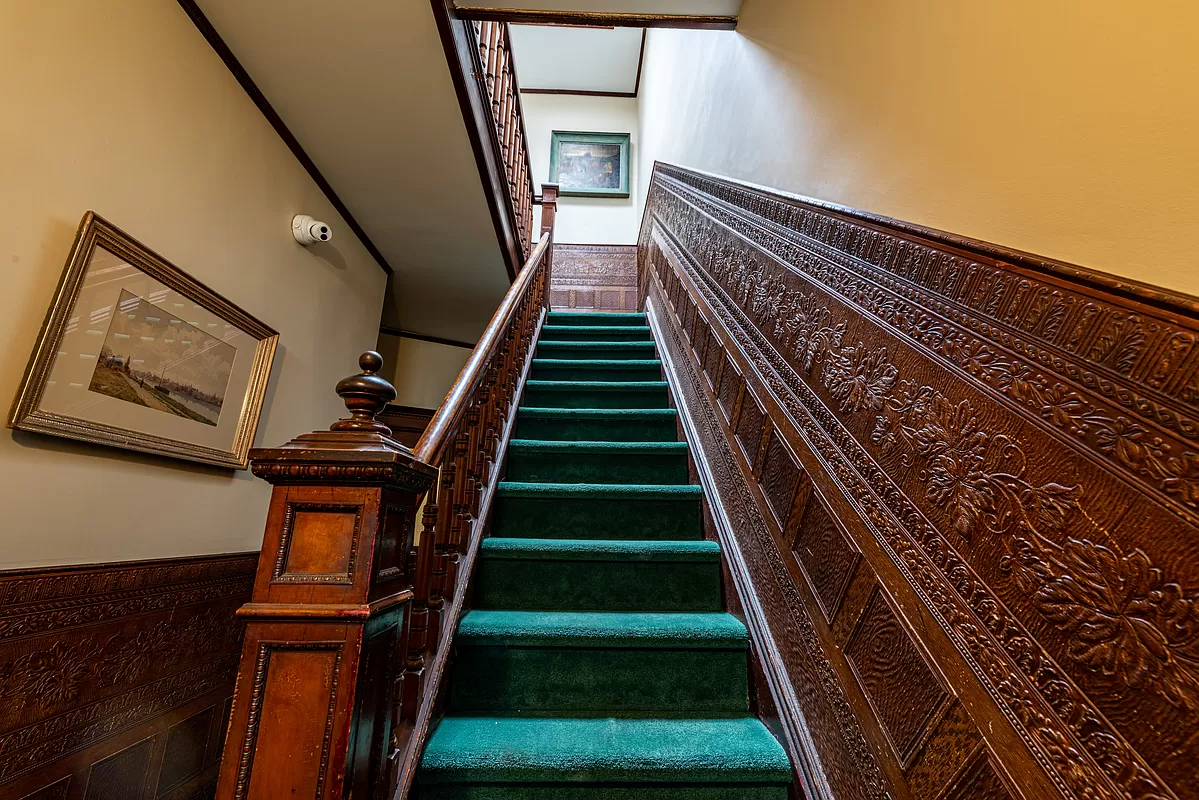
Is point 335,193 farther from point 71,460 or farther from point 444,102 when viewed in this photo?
point 71,460

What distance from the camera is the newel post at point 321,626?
2.46 feet

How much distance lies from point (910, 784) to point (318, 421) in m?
2.89

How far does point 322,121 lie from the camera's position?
2.40 m

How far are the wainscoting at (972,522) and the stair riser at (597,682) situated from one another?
5.7 inches

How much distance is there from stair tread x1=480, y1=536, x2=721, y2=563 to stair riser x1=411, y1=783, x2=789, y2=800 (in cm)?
63

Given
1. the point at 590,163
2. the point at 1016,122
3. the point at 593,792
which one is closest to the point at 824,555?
the point at 593,792

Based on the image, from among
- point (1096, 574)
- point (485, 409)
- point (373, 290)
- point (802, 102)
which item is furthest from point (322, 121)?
point (1096, 574)

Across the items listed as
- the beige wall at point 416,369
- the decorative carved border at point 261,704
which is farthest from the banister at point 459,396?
the beige wall at point 416,369

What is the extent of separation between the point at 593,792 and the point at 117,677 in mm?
1511

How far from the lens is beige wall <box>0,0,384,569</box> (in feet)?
4.33

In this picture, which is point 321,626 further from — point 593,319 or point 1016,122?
point 593,319

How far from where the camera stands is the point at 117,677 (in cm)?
162

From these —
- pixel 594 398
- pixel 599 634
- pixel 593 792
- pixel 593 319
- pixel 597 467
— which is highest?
pixel 593 319

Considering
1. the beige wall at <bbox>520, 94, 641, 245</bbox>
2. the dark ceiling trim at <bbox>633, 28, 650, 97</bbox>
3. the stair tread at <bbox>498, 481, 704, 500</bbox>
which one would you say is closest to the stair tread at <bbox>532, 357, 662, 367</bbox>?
the stair tread at <bbox>498, 481, 704, 500</bbox>
